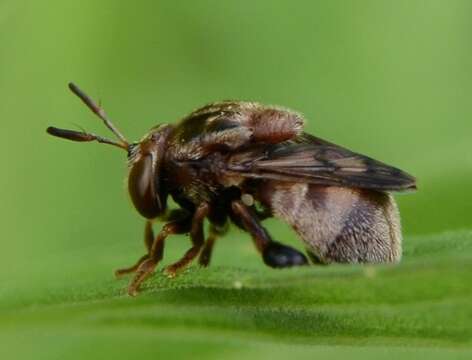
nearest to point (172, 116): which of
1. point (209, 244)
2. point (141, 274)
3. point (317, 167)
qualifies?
point (209, 244)

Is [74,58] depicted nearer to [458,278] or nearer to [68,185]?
[68,185]

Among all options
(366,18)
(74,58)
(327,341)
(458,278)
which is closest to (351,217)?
(327,341)

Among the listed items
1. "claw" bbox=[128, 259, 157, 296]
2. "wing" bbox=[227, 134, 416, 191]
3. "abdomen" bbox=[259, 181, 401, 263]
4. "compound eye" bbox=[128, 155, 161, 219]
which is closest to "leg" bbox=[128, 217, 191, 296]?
"claw" bbox=[128, 259, 157, 296]

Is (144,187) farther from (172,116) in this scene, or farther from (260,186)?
(172,116)

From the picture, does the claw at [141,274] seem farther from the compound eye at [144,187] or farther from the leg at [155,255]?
the compound eye at [144,187]

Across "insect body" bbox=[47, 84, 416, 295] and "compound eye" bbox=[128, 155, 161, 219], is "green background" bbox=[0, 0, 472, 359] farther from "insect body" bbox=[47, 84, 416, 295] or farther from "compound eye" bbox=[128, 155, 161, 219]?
"compound eye" bbox=[128, 155, 161, 219]

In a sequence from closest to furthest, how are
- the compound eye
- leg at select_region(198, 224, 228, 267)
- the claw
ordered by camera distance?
the claw, the compound eye, leg at select_region(198, 224, 228, 267)
